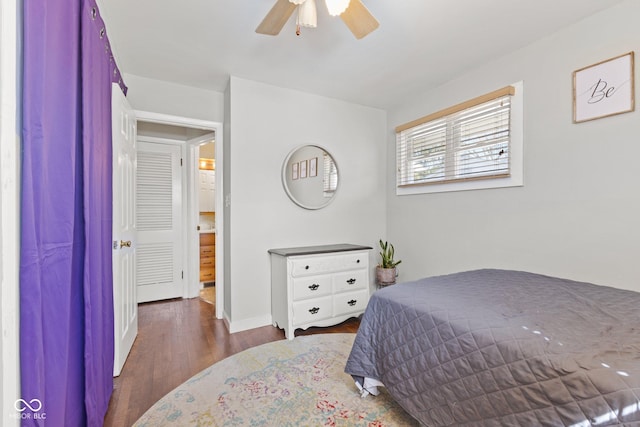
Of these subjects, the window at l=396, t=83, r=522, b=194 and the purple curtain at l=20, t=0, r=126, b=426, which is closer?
the purple curtain at l=20, t=0, r=126, b=426

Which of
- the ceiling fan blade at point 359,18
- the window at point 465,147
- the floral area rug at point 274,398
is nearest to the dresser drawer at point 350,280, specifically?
the floral area rug at point 274,398

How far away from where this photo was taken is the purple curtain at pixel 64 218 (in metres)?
0.81

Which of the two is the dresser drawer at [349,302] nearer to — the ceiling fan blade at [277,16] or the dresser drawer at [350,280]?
the dresser drawer at [350,280]

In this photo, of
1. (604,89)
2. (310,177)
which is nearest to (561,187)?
(604,89)

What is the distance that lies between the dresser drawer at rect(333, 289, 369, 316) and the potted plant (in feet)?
0.96

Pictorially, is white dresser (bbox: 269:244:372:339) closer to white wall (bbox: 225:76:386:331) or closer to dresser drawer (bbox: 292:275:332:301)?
dresser drawer (bbox: 292:275:332:301)

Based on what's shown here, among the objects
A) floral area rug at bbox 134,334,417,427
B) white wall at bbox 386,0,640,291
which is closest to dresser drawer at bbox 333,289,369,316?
floral area rug at bbox 134,334,417,427

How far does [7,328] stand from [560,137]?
9.74 feet

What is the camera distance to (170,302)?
144 inches

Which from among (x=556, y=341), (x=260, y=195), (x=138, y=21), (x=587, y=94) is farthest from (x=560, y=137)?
(x=138, y=21)

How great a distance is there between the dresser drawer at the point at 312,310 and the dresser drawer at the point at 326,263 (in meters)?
0.26

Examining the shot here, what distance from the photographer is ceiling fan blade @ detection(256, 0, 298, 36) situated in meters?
1.49

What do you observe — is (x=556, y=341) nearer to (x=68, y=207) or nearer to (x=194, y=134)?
(x=68, y=207)

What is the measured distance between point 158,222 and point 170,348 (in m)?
1.79
